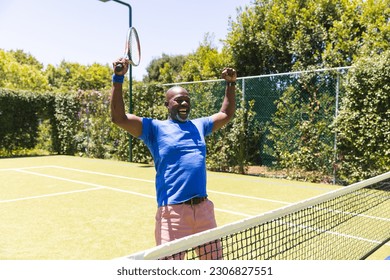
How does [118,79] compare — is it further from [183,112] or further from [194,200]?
[194,200]

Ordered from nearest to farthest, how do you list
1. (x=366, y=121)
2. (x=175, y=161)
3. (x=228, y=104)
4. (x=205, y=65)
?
(x=175, y=161)
(x=228, y=104)
(x=366, y=121)
(x=205, y=65)

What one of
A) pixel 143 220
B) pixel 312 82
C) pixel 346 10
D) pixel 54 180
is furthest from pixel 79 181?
pixel 346 10

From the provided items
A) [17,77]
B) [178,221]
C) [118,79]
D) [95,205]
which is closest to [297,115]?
[95,205]

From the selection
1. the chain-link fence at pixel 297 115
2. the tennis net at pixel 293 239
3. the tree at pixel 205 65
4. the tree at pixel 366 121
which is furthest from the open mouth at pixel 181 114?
the tree at pixel 205 65

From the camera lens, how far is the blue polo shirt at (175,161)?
10.1 ft

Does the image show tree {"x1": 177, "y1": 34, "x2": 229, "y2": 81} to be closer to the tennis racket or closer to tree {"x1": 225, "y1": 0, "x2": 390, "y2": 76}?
Answer: tree {"x1": 225, "y1": 0, "x2": 390, "y2": 76}

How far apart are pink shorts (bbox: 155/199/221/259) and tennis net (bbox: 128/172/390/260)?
0.58 ft

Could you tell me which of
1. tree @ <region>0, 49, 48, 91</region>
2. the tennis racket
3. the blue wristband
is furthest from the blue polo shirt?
tree @ <region>0, 49, 48, 91</region>

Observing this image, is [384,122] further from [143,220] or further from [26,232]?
[26,232]

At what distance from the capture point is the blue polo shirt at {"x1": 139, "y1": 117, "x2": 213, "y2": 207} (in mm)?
3076

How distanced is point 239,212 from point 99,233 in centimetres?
281

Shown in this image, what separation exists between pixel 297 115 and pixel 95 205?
6.44 metres

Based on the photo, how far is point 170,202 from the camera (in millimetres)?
3047

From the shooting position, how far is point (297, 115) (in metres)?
11.4
